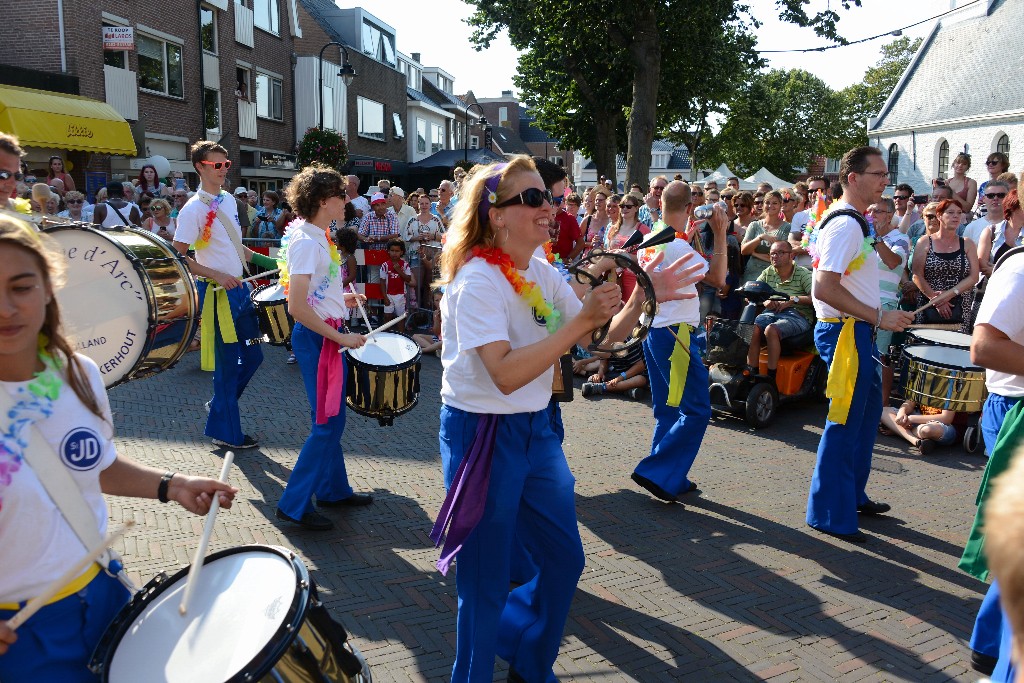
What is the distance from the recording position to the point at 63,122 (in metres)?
18.6

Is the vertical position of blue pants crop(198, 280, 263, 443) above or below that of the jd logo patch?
below

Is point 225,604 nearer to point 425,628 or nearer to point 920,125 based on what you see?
point 425,628

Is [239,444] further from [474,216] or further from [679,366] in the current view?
[474,216]

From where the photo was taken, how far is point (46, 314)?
210 cm

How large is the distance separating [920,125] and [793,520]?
1605 inches

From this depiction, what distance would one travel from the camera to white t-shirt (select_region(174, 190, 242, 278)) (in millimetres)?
6105

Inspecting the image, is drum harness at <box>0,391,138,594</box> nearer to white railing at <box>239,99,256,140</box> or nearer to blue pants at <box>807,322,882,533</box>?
blue pants at <box>807,322,882,533</box>

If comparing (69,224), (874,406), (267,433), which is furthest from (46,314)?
(267,433)

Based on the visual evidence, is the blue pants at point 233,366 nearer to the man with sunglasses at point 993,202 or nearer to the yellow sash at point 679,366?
the yellow sash at point 679,366

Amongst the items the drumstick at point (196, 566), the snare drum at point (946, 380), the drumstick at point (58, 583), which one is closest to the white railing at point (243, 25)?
the snare drum at point (946, 380)

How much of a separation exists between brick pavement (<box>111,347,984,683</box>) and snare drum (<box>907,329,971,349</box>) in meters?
1.05

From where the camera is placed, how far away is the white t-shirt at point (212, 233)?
6.11 m

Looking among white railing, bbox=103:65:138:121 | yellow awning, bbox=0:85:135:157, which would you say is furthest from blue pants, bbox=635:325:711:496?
white railing, bbox=103:65:138:121

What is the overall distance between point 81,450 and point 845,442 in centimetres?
A: 413
